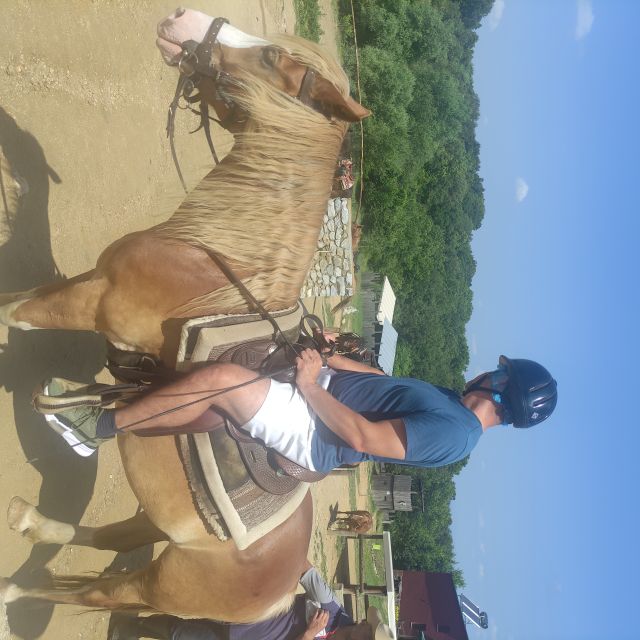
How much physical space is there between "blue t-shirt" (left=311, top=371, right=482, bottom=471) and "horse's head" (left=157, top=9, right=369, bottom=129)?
137 cm

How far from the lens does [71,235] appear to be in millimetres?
4258

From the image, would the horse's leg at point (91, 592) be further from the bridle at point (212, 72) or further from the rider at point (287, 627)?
the bridle at point (212, 72)

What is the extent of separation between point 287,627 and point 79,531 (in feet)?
5.35

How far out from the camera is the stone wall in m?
10.2

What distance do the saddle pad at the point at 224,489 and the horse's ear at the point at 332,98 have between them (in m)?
1.69

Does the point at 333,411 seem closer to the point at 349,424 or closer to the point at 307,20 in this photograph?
the point at 349,424

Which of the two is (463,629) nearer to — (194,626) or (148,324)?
(194,626)

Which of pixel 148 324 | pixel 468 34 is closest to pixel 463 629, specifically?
pixel 148 324

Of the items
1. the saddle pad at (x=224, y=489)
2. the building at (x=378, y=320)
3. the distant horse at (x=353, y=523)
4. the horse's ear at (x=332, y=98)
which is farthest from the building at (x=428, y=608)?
the horse's ear at (x=332, y=98)

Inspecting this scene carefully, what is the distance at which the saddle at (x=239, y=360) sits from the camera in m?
2.37

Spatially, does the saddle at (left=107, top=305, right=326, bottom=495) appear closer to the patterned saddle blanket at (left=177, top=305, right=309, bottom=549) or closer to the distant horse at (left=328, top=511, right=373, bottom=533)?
the patterned saddle blanket at (left=177, top=305, right=309, bottom=549)

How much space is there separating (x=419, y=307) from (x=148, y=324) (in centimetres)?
2532

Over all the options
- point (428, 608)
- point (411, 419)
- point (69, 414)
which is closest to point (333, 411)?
point (411, 419)

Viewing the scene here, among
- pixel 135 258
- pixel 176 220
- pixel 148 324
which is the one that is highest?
pixel 176 220
